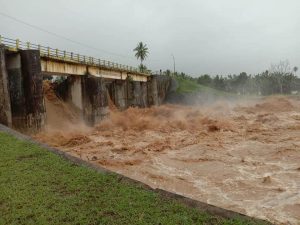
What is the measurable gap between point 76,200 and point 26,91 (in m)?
15.6

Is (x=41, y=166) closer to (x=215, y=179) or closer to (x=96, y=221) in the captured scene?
(x=96, y=221)

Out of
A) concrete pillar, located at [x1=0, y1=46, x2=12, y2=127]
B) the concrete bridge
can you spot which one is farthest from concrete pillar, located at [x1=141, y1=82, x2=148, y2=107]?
concrete pillar, located at [x1=0, y1=46, x2=12, y2=127]

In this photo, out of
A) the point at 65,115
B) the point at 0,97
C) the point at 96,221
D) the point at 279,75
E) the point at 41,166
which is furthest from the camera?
the point at 279,75

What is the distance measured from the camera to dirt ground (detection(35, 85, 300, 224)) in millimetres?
11648

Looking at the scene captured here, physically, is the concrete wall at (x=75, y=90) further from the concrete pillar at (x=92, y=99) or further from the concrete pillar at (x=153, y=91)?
the concrete pillar at (x=153, y=91)

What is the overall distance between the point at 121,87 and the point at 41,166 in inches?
1360

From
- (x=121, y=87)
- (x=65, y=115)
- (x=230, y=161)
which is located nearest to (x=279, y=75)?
(x=121, y=87)

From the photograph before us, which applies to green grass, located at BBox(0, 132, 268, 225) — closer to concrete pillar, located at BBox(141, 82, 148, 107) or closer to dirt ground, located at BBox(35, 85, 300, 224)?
dirt ground, located at BBox(35, 85, 300, 224)

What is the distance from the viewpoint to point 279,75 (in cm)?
9500

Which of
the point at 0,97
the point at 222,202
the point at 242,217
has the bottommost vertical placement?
the point at 222,202

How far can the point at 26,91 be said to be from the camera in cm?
2170

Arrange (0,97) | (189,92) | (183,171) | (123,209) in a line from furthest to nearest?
(189,92) → (0,97) → (183,171) → (123,209)

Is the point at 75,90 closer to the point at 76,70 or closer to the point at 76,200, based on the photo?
the point at 76,70

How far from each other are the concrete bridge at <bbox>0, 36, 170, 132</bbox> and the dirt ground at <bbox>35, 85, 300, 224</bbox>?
1740 millimetres
